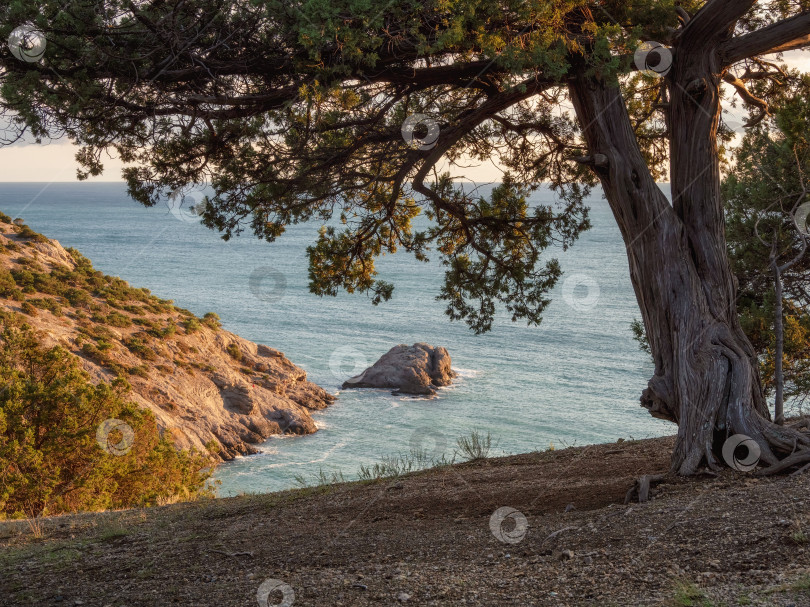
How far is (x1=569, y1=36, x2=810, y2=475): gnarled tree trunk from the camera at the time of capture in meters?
6.27

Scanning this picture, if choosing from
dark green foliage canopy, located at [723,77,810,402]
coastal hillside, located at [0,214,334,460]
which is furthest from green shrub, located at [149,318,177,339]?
dark green foliage canopy, located at [723,77,810,402]

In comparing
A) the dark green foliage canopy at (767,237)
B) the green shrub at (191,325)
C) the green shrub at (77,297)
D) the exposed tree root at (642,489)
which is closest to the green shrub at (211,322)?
the green shrub at (191,325)

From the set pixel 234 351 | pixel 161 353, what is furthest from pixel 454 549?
pixel 234 351

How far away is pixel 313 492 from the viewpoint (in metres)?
8.01

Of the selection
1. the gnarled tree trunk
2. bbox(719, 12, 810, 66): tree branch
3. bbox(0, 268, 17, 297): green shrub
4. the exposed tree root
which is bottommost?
bbox(0, 268, 17, 297): green shrub

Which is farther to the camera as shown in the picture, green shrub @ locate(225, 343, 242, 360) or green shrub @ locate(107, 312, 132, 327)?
green shrub @ locate(225, 343, 242, 360)

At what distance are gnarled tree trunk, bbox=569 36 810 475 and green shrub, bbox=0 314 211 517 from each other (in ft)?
28.5

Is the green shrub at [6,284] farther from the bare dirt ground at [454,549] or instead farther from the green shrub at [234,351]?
the bare dirt ground at [454,549]

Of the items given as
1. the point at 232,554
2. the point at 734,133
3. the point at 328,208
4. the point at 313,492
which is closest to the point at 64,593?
the point at 232,554

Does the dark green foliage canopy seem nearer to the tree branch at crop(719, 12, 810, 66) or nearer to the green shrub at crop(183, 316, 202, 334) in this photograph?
the tree branch at crop(719, 12, 810, 66)

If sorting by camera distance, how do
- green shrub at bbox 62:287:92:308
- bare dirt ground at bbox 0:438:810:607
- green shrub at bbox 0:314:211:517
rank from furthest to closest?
green shrub at bbox 62:287:92:308 → green shrub at bbox 0:314:211:517 → bare dirt ground at bbox 0:438:810:607

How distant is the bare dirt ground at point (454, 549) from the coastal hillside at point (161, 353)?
20.0 meters

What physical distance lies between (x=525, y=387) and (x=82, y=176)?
35.3 metres

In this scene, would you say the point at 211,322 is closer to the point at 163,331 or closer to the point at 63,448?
the point at 163,331
